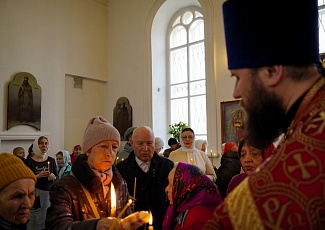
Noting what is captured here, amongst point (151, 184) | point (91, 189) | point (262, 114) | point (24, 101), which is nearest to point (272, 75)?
point (262, 114)

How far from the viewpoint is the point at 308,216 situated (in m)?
0.74

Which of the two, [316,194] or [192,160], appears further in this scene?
[192,160]

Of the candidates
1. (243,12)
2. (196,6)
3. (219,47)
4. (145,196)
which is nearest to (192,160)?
(145,196)

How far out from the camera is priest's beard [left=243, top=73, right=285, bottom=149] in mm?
1030

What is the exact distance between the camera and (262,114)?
3.53 ft

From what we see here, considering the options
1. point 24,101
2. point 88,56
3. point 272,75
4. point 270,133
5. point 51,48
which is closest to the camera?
point 272,75

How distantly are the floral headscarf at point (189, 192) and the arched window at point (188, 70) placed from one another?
8.92m

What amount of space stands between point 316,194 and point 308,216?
0.06m

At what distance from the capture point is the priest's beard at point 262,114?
3.38ft

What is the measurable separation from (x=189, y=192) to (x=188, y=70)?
10.0m

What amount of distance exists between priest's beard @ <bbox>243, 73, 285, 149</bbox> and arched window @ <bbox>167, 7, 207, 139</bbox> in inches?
410

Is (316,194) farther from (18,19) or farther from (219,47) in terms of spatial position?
(18,19)

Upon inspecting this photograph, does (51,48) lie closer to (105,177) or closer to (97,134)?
(97,134)

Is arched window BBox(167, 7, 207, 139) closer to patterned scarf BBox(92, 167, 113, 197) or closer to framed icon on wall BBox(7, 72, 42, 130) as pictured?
framed icon on wall BBox(7, 72, 42, 130)
